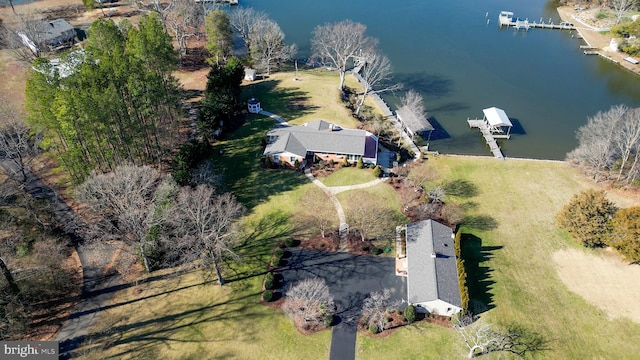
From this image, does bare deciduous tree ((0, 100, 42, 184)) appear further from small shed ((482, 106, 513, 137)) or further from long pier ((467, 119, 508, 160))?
small shed ((482, 106, 513, 137))

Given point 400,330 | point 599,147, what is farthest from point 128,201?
point 599,147

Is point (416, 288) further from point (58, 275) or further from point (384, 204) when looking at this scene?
Result: point (58, 275)

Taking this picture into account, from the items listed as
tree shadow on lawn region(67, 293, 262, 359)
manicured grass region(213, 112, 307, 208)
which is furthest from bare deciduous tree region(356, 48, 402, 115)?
tree shadow on lawn region(67, 293, 262, 359)

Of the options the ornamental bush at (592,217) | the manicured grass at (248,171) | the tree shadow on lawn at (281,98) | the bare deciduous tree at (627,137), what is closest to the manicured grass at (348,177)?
the manicured grass at (248,171)

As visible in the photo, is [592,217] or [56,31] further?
[56,31]

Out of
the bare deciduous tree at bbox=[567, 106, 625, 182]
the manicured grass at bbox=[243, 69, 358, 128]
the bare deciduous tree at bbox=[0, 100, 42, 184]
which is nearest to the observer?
the bare deciduous tree at bbox=[0, 100, 42, 184]

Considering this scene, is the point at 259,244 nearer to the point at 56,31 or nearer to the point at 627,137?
the point at 627,137

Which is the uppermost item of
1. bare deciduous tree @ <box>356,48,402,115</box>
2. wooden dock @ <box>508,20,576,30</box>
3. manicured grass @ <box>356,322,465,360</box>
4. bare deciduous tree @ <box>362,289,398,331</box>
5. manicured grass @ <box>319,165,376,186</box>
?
wooden dock @ <box>508,20,576,30</box>

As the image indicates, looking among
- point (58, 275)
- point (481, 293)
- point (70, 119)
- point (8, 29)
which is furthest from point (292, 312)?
point (8, 29)
